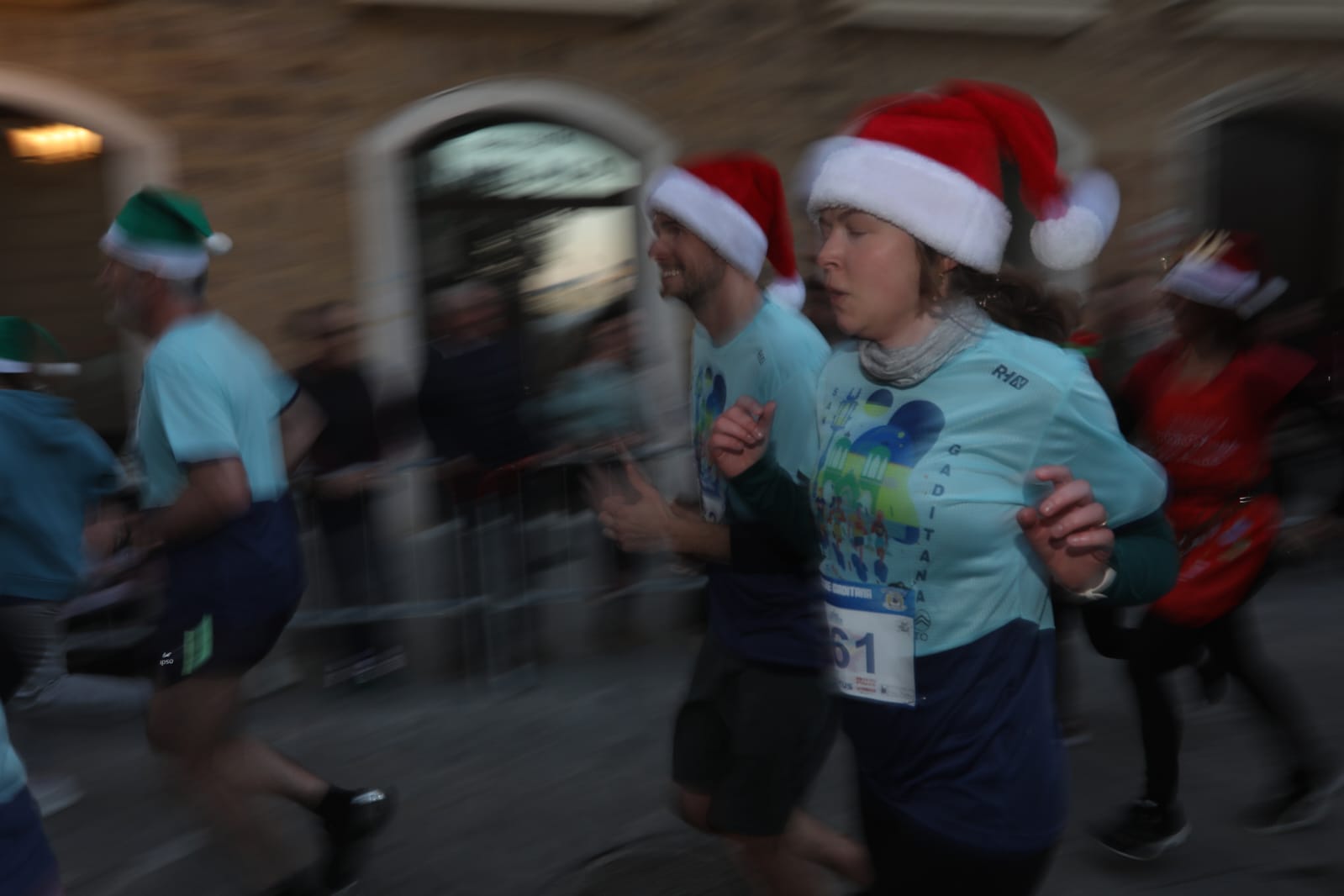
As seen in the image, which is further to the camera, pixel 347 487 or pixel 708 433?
pixel 347 487

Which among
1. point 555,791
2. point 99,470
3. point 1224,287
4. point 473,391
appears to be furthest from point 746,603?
point 473,391

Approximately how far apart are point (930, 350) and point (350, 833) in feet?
7.28

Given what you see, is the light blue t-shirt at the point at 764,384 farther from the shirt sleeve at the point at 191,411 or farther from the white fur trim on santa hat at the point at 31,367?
the white fur trim on santa hat at the point at 31,367

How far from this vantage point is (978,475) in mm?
1917

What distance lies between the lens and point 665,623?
604 centimetres

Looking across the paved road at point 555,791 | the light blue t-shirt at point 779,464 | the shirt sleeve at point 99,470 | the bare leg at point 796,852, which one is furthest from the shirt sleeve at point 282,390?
the bare leg at point 796,852

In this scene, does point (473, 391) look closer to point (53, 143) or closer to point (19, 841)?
point (53, 143)

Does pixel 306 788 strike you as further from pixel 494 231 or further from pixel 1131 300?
pixel 494 231

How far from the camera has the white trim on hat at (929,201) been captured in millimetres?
2029

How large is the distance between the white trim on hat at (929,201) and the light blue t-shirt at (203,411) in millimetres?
1552

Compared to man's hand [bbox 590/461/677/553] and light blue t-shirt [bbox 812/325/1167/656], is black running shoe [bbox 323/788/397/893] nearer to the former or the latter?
man's hand [bbox 590/461/677/553]

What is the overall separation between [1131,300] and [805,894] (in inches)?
164

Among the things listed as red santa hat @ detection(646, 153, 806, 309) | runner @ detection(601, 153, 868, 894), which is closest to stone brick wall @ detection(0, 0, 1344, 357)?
red santa hat @ detection(646, 153, 806, 309)

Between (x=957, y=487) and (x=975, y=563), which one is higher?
(x=957, y=487)
